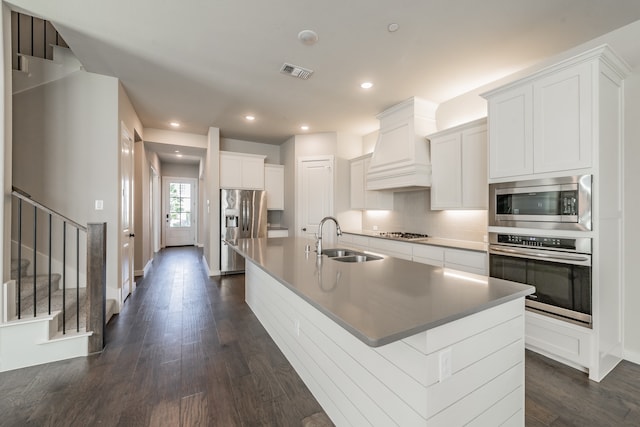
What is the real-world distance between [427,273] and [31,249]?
3.93 m

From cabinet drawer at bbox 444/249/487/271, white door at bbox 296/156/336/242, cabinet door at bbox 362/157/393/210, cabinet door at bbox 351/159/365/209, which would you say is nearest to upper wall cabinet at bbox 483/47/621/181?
cabinet drawer at bbox 444/249/487/271

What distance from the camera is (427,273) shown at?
1.62m

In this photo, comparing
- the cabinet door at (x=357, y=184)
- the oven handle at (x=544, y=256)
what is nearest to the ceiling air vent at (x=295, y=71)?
the cabinet door at (x=357, y=184)

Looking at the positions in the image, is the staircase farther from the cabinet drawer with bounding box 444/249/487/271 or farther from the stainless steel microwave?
the stainless steel microwave

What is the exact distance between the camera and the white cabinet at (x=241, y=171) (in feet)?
16.9

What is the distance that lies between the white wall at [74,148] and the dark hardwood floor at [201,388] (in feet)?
4.30

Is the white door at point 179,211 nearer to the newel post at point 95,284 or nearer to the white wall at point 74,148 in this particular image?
the white wall at point 74,148

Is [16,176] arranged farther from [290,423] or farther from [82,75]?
[290,423]

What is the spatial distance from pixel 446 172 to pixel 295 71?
2.18 meters

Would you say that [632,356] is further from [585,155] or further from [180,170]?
[180,170]

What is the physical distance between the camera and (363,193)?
4785 mm

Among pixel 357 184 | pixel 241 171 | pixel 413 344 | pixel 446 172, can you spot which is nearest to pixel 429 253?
pixel 446 172

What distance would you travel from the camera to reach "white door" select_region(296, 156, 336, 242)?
5.12 m

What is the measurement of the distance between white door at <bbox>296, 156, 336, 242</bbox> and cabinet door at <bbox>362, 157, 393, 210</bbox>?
73 cm
